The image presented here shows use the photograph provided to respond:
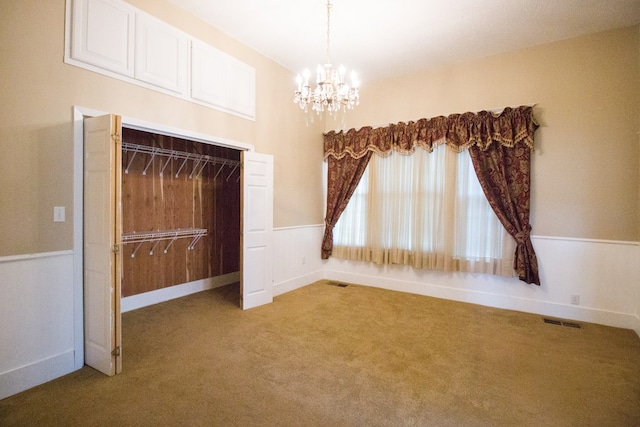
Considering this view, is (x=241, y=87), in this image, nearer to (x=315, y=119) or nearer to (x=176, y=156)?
(x=176, y=156)

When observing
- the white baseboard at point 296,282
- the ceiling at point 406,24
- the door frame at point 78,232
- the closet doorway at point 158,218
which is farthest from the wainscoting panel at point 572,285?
the door frame at point 78,232

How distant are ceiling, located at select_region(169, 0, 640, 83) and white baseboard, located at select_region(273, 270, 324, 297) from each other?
323cm

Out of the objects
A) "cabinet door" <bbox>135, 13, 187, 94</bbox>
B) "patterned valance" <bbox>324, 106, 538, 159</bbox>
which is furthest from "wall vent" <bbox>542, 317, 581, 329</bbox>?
"cabinet door" <bbox>135, 13, 187, 94</bbox>

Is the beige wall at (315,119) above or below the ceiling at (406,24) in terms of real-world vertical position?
below

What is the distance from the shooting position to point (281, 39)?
12.7 feet

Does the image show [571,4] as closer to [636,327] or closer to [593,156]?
[593,156]

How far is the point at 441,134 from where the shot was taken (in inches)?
173

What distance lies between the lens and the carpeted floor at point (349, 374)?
1.99 m

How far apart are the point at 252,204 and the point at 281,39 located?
2.07 m

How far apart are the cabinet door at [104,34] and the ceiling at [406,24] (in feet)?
2.22

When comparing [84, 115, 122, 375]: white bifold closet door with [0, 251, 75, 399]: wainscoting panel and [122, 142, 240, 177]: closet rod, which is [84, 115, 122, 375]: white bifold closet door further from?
[122, 142, 240, 177]: closet rod

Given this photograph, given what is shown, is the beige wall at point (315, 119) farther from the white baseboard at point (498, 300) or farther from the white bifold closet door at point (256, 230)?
the white baseboard at point (498, 300)

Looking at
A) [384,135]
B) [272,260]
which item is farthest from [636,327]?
[272,260]

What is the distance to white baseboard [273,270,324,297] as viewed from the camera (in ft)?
15.0
